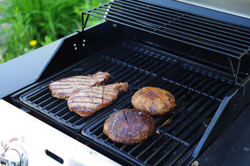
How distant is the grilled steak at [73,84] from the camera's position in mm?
1943

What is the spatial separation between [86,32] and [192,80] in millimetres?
950

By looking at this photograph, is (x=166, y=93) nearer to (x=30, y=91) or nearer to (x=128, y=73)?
(x=128, y=73)

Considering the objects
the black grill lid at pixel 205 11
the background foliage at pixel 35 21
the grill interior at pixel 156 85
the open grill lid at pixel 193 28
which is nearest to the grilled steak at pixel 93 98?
the grill interior at pixel 156 85

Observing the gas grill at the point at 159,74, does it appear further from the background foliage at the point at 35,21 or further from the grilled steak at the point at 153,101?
the background foliage at the point at 35,21

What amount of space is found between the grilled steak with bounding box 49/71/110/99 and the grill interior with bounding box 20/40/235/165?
55 millimetres

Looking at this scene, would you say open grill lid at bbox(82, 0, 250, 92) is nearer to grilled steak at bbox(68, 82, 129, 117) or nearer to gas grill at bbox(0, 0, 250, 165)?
gas grill at bbox(0, 0, 250, 165)

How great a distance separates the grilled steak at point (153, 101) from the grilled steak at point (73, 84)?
0.34 meters

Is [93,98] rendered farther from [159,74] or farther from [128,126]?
[159,74]

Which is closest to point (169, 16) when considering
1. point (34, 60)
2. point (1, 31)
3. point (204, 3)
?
point (204, 3)

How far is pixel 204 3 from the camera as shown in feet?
7.18

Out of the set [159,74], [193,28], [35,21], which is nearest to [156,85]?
[159,74]

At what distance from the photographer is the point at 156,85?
83.4 inches

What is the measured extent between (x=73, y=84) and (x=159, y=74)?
67cm

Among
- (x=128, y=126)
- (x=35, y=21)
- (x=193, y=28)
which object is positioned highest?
(x=193, y=28)
